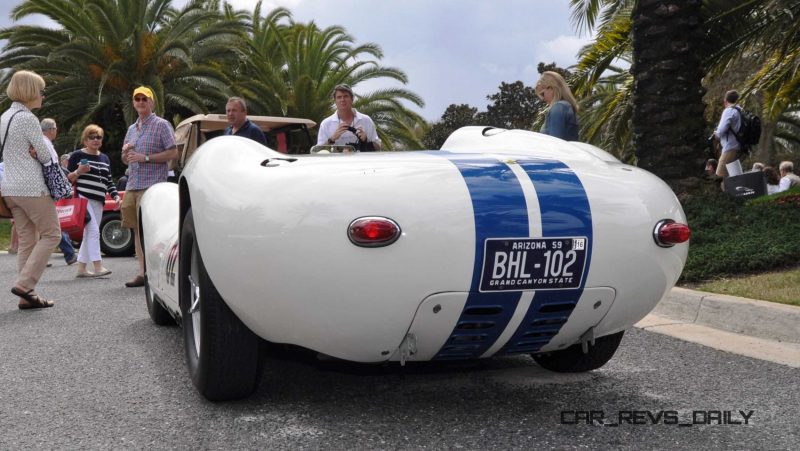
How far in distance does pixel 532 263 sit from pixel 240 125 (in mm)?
3104

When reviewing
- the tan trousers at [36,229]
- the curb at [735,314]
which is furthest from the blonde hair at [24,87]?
the curb at [735,314]

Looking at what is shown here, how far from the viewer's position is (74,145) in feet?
61.9

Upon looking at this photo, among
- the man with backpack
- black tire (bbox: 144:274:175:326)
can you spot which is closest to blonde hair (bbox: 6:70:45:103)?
black tire (bbox: 144:274:175:326)

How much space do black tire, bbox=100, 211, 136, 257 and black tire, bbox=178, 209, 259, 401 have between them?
8.53 m

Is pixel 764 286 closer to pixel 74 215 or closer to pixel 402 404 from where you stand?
pixel 402 404

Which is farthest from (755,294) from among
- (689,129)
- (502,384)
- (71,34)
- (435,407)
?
(71,34)

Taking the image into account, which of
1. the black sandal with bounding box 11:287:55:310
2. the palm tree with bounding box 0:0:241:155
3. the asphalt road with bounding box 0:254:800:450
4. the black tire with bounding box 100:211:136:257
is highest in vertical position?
the palm tree with bounding box 0:0:241:155

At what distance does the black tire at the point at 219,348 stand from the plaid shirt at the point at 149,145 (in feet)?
12.1

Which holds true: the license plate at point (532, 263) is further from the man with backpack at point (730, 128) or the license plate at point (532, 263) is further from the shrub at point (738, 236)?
the man with backpack at point (730, 128)

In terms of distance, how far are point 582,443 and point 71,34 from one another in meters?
20.5

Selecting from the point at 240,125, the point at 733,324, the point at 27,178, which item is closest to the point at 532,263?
the point at 733,324

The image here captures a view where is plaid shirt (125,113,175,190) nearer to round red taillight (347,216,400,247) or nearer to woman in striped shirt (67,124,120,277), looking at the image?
woman in striped shirt (67,124,120,277)

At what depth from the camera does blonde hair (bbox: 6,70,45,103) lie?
568 cm

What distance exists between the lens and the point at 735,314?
181 inches
